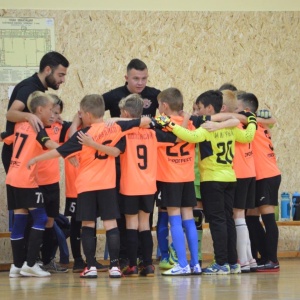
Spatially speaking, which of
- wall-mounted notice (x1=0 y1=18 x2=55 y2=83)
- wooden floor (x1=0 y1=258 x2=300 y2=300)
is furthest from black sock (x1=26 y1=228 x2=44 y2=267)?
wall-mounted notice (x1=0 y1=18 x2=55 y2=83)

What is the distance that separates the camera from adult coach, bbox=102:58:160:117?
7156 millimetres

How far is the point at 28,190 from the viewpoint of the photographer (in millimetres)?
6602

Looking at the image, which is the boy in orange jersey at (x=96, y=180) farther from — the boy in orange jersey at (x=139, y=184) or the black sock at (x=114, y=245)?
the boy in orange jersey at (x=139, y=184)

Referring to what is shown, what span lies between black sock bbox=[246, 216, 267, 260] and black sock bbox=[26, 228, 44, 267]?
184cm

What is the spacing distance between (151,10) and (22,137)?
8.85 feet

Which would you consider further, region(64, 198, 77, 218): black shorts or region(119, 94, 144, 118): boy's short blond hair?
region(64, 198, 77, 218): black shorts

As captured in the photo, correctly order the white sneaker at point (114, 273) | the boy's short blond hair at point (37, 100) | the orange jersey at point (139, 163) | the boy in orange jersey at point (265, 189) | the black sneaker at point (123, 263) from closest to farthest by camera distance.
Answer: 1. the white sneaker at point (114, 273)
2. the orange jersey at point (139, 163)
3. the boy's short blond hair at point (37, 100)
4. the black sneaker at point (123, 263)
5. the boy in orange jersey at point (265, 189)

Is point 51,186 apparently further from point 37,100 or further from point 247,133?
point 247,133

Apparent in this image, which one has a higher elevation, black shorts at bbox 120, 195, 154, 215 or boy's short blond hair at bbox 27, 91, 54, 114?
boy's short blond hair at bbox 27, 91, 54, 114

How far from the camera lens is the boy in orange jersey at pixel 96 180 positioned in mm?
6301

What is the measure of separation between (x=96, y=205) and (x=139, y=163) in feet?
1.51

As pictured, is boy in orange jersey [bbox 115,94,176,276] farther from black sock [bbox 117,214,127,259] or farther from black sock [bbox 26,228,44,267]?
black sock [bbox 26,228,44,267]

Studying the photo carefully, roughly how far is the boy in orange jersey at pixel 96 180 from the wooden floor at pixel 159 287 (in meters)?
0.27

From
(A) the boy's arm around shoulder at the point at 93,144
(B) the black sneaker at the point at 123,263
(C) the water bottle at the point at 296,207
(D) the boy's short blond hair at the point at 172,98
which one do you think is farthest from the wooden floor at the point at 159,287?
(C) the water bottle at the point at 296,207
